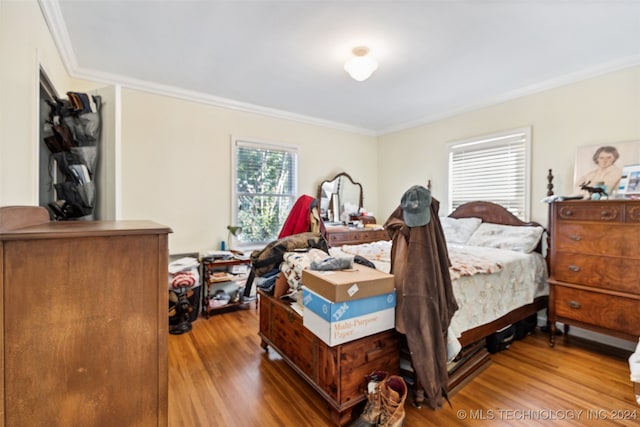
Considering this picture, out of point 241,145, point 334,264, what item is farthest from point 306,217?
point 241,145

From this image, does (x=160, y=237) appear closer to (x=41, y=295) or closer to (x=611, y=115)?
(x=41, y=295)

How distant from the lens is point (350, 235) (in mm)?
4184

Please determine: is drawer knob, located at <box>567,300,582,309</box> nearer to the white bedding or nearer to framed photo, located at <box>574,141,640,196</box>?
the white bedding

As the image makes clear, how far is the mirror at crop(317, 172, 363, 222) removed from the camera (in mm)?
4562

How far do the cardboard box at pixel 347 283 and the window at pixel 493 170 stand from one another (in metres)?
2.62

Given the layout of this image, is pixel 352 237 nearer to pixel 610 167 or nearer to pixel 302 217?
pixel 302 217

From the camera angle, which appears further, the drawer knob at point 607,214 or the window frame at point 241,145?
the window frame at point 241,145

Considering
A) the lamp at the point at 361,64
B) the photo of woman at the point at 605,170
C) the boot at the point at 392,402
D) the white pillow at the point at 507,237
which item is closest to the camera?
the boot at the point at 392,402

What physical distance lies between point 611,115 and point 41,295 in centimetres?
424

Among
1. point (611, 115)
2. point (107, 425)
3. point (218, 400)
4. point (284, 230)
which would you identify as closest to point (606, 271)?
point (611, 115)

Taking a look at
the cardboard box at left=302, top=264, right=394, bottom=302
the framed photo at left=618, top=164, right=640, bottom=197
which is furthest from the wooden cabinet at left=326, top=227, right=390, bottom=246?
the framed photo at left=618, top=164, right=640, bottom=197

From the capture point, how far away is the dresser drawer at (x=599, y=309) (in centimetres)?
221

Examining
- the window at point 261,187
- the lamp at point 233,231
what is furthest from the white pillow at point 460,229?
the lamp at point 233,231

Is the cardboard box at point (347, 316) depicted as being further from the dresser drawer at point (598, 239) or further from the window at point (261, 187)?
the window at point (261, 187)
